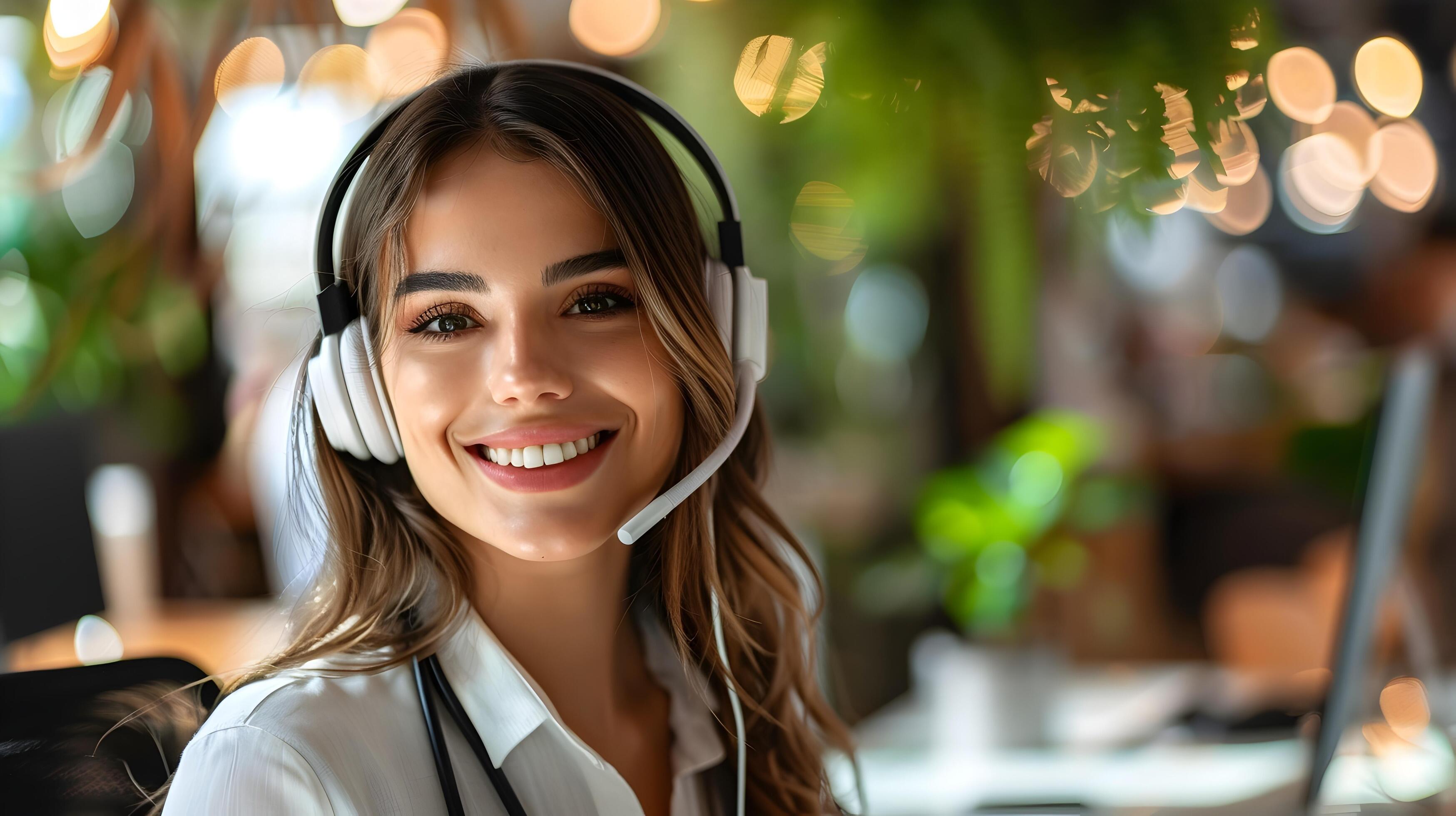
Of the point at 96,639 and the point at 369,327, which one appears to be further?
the point at 96,639

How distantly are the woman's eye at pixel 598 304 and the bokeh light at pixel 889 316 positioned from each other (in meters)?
3.89

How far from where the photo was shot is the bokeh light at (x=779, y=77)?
0.50m

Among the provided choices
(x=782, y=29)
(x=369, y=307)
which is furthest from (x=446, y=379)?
(x=782, y=29)

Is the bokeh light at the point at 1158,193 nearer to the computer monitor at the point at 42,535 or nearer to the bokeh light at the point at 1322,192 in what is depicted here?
the computer monitor at the point at 42,535

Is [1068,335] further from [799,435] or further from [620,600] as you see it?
[620,600]

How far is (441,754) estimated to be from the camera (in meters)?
0.81

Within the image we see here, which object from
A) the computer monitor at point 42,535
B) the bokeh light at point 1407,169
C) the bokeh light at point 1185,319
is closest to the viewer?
the computer monitor at point 42,535

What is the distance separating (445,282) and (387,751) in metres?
0.35

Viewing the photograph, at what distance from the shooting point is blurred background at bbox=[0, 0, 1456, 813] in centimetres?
50

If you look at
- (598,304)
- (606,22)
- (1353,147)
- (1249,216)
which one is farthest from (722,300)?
(1249,216)

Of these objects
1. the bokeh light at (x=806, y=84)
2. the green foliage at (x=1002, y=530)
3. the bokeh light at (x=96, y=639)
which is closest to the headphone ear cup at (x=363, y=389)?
the bokeh light at (x=806, y=84)

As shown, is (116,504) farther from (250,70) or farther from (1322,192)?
(1322,192)

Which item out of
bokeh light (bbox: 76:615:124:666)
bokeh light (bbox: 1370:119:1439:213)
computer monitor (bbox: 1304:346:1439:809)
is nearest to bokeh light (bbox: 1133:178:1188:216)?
computer monitor (bbox: 1304:346:1439:809)

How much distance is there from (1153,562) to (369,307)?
14.5 ft
